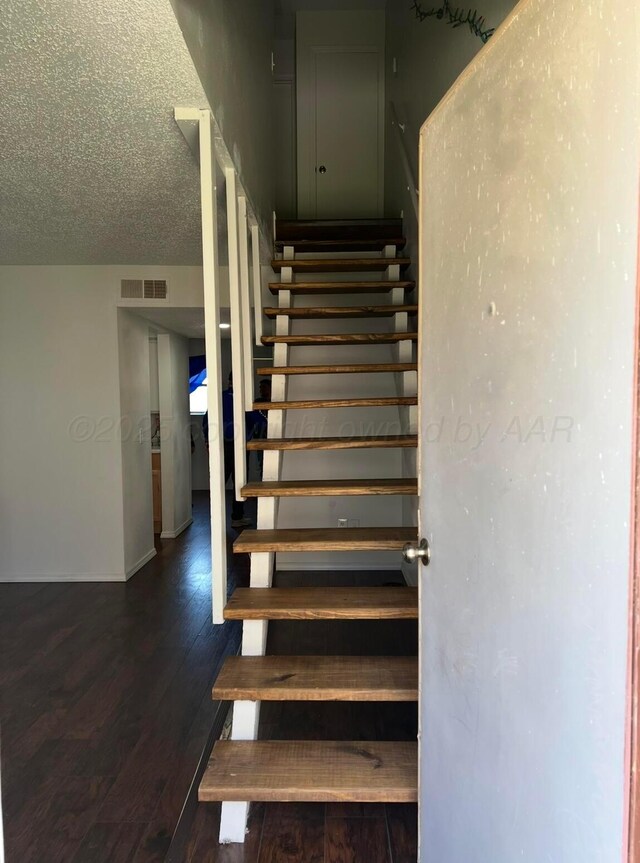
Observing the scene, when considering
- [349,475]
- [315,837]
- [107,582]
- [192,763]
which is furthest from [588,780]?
[107,582]

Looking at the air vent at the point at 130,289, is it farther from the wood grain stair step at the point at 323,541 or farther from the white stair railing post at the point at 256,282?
the wood grain stair step at the point at 323,541

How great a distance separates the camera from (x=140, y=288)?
3879 mm

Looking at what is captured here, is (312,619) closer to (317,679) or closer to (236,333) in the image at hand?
(317,679)

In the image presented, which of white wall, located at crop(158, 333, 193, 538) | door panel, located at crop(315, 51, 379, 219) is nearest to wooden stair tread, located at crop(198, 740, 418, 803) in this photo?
white wall, located at crop(158, 333, 193, 538)

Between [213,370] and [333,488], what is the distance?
702mm

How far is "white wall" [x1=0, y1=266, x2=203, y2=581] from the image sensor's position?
3881 millimetres

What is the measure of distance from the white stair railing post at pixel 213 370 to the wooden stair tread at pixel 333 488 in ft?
1.07

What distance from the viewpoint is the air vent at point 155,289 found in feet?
12.7

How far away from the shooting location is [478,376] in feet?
3.51

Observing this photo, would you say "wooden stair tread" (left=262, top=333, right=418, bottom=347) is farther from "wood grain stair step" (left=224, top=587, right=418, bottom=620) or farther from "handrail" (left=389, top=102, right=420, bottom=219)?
"wood grain stair step" (left=224, top=587, right=418, bottom=620)

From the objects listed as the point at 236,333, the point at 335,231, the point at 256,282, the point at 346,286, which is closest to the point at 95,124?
the point at 236,333

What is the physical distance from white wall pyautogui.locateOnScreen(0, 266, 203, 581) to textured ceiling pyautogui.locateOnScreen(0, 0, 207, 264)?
0.80 metres

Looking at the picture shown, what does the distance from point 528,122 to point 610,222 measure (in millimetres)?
309

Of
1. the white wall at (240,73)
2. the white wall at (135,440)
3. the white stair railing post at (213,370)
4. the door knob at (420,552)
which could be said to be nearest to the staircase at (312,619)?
the white stair railing post at (213,370)
